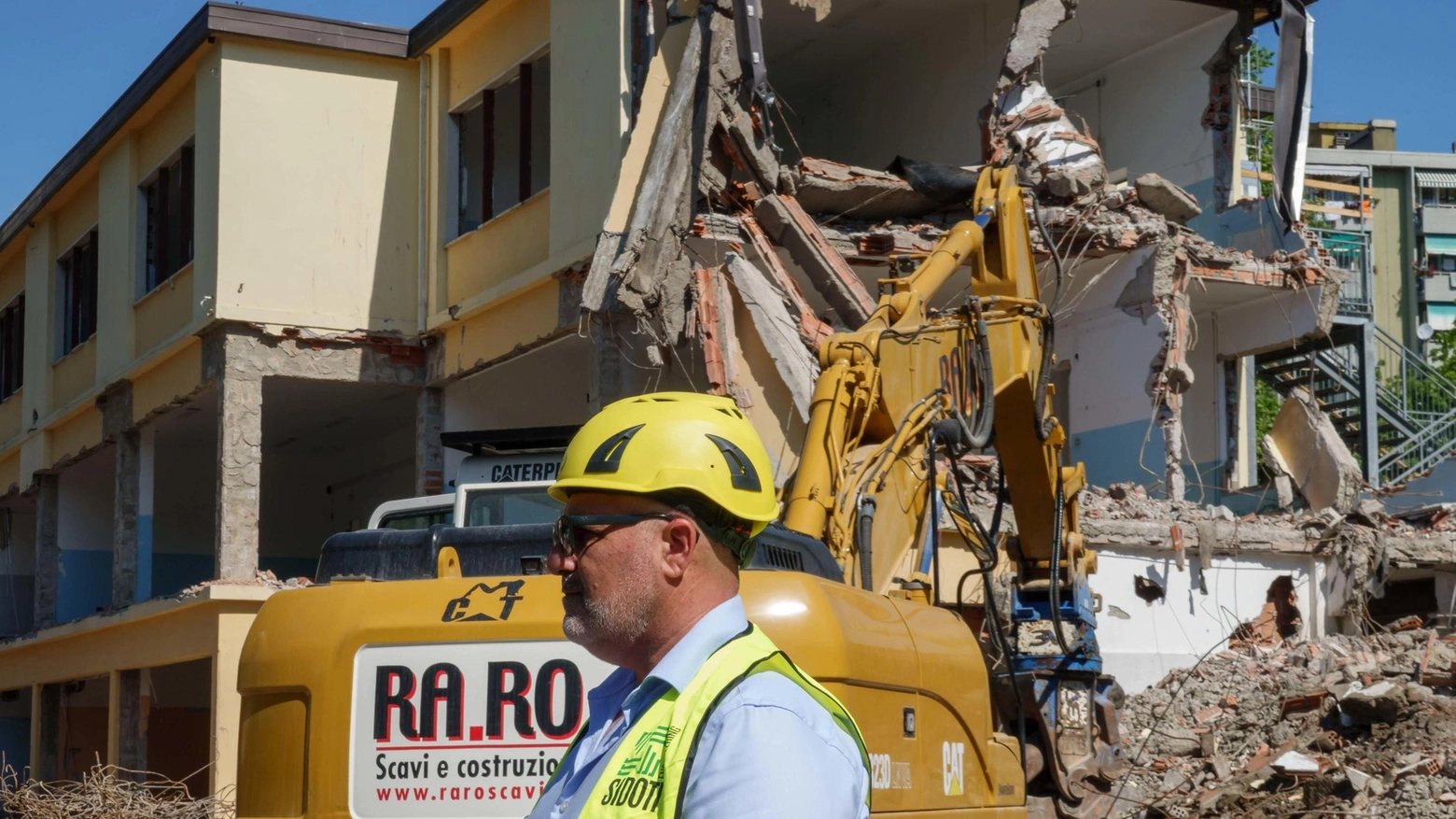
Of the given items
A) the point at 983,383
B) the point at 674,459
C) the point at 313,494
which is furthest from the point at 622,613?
the point at 313,494

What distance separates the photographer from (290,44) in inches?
679

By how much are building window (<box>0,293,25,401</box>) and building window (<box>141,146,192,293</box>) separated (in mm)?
5835

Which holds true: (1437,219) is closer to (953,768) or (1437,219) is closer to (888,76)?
(888,76)

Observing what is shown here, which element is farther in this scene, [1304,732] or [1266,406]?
[1266,406]

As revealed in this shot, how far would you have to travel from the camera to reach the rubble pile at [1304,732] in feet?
37.6

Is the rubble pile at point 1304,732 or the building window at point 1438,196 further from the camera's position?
the building window at point 1438,196

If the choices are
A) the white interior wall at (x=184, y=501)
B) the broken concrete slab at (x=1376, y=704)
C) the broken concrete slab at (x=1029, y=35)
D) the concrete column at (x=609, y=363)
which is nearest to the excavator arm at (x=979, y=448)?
the broken concrete slab at (x=1376, y=704)

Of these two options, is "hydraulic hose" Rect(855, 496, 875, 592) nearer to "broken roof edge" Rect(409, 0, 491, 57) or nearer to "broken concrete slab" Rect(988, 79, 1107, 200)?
"broken concrete slab" Rect(988, 79, 1107, 200)

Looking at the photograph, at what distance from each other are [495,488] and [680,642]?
23.0 feet

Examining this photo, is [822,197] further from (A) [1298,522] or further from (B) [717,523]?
(B) [717,523]

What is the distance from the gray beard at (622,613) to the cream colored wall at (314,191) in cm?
1530

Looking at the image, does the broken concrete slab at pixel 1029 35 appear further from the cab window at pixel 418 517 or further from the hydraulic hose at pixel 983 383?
the cab window at pixel 418 517

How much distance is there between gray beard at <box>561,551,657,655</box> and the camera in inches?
94.7

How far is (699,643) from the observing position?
2.29 meters
